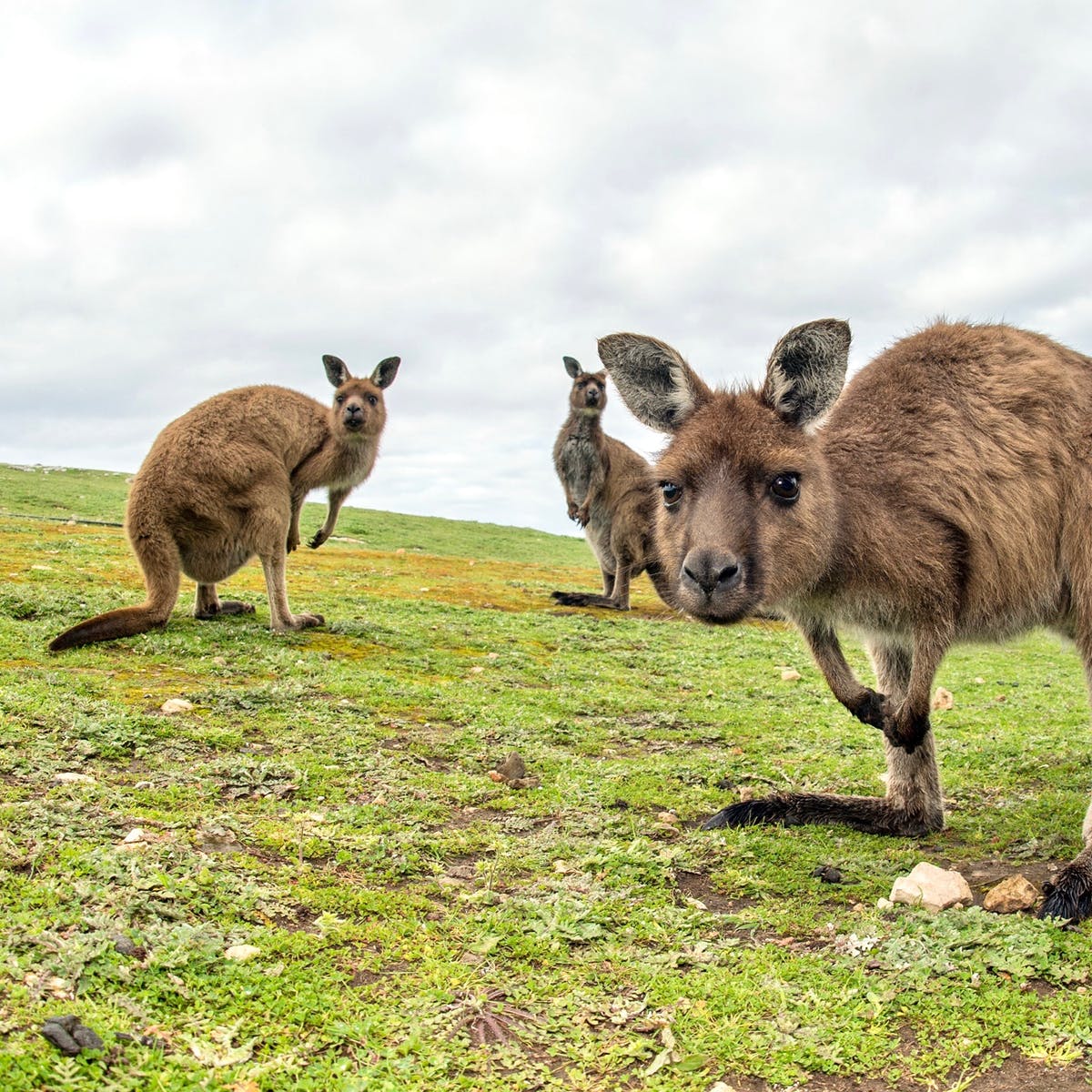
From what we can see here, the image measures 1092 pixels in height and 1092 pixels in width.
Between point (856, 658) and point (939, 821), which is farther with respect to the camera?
point (856, 658)

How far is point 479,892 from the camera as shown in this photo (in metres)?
3.37

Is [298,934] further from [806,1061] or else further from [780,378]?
[780,378]

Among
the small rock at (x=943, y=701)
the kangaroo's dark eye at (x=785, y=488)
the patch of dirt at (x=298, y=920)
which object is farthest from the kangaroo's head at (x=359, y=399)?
the patch of dirt at (x=298, y=920)

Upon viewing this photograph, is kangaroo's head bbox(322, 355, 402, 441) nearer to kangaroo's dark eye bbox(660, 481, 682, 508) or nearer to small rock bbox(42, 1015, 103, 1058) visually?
kangaroo's dark eye bbox(660, 481, 682, 508)

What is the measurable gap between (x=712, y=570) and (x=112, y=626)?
16.2 feet

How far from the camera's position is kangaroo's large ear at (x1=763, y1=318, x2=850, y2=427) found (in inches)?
153

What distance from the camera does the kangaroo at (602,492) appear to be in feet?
40.2

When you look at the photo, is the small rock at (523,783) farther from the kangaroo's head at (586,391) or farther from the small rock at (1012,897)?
the kangaroo's head at (586,391)

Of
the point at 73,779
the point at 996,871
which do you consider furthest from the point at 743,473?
the point at 73,779

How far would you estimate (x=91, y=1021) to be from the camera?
92.4 inches

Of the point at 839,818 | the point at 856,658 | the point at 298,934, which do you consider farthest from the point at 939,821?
the point at 856,658

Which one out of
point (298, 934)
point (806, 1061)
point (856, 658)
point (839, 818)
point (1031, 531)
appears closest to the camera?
point (806, 1061)

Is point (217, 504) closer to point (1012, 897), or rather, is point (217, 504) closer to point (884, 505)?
point (884, 505)

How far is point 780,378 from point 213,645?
16.1 ft
